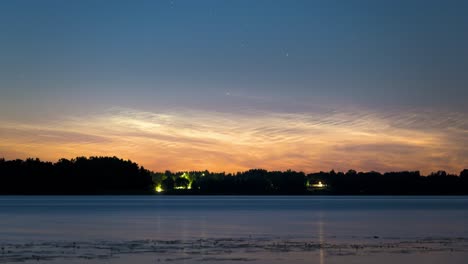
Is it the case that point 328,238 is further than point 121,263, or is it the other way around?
point 328,238

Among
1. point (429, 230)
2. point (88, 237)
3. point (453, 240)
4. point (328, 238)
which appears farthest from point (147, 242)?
point (429, 230)

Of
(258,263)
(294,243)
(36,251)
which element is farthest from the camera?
(294,243)

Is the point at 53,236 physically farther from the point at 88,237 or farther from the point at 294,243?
the point at 294,243

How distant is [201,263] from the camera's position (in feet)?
114

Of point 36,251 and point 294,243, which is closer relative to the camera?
point 36,251

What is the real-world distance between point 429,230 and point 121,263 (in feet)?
107

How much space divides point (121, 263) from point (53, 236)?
64.6 feet

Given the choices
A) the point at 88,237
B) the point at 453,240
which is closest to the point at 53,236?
the point at 88,237

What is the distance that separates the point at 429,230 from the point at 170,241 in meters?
22.5

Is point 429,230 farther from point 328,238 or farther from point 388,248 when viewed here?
point 388,248

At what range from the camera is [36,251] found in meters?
40.2

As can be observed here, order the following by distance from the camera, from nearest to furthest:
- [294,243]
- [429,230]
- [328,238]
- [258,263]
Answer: [258,263] < [294,243] < [328,238] < [429,230]

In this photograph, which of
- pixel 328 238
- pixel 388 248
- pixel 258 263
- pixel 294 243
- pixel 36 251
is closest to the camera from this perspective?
pixel 258 263

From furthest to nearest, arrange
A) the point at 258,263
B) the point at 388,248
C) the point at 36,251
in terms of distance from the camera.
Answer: the point at 388,248 < the point at 36,251 < the point at 258,263
